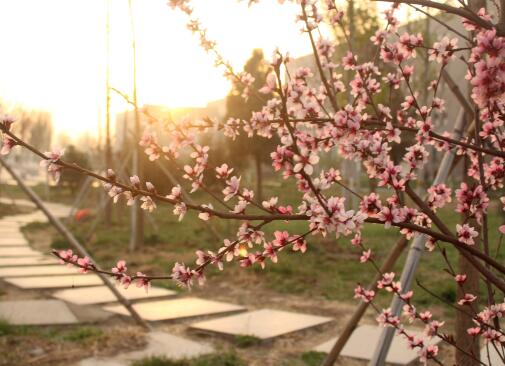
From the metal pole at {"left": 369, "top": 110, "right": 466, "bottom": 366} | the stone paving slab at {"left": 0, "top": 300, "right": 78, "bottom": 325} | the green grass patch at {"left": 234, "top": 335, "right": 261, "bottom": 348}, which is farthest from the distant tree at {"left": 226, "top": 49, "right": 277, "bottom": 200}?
the metal pole at {"left": 369, "top": 110, "right": 466, "bottom": 366}

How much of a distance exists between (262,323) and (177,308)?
123 cm

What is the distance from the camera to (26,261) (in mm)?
9695

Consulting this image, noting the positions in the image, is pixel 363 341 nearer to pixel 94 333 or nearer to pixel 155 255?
pixel 94 333

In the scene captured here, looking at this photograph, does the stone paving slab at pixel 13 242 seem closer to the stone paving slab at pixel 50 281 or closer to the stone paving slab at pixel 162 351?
the stone paving slab at pixel 50 281

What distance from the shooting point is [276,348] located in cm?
512

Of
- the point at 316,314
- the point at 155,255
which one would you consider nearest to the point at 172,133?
the point at 316,314

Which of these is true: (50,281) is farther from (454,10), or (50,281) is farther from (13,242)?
(454,10)

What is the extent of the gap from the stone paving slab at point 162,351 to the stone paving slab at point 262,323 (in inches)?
15.5

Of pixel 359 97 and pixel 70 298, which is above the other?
pixel 359 97

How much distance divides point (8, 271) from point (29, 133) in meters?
44.7

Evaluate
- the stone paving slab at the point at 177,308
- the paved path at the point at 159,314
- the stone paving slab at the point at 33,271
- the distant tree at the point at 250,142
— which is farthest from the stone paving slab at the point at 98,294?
the distant tree at the point at 250,142

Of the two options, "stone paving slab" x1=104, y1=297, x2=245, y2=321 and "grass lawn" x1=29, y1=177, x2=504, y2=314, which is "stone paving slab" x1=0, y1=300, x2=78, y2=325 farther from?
"grass lawn" x1=29, y1=177, x2=504, y2=314

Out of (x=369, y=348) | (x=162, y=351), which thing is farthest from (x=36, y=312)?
(x=369, y=348)

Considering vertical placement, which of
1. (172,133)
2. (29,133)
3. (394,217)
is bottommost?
(394,217)
